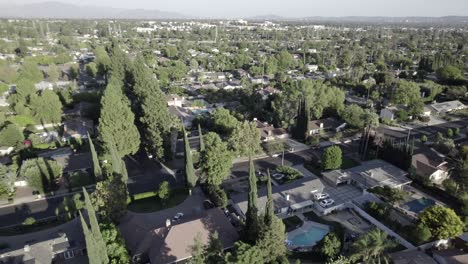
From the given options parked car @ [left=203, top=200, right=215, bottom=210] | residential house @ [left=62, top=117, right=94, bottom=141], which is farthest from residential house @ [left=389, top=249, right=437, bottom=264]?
residential house @ [left=62, top=117, right=94, bottom=141]

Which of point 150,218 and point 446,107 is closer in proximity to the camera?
point 150,218

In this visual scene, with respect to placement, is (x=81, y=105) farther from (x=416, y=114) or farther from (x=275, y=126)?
(x=416, y=114)

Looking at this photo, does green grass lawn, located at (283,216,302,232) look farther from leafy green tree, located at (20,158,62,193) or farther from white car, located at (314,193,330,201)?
leafy green tree, located at (20,158,62,193)

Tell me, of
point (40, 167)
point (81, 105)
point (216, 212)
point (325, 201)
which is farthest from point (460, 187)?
point (81, 105)

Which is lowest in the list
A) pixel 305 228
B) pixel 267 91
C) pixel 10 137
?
pixel 305 228

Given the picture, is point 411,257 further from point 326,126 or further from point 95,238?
point 326,126

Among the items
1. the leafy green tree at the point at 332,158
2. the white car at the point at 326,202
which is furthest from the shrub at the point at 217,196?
the leafy green tree at the point at 332,158

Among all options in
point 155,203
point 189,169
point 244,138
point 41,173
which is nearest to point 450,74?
point 244,138
